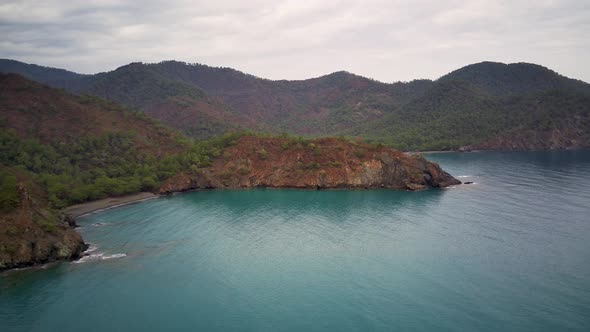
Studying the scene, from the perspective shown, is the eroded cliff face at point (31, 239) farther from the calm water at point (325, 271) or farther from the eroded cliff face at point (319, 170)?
the eroded cliff face at point (319, 170)

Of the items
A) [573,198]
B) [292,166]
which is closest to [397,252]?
[573,198]

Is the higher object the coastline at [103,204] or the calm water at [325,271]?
the coastline at [103,204]

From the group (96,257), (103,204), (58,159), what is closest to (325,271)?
(96,257)

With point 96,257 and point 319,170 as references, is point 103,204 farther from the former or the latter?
point 319,170

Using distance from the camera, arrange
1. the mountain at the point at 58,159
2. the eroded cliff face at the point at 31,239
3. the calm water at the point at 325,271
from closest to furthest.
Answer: the calm water at the point at 325,271 → the eroded cliff face at the point at 31,239 → the mountain at the point at 58,159

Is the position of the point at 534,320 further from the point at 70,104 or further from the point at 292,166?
the point at 70,104

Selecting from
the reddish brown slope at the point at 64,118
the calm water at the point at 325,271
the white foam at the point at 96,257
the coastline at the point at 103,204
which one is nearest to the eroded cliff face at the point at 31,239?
the white foam at the point at 96,257
